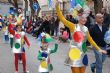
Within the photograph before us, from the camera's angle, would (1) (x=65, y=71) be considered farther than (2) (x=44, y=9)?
No

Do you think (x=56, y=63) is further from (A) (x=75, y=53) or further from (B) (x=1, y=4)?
(B) (x=1, y=4)

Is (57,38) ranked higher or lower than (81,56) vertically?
lower

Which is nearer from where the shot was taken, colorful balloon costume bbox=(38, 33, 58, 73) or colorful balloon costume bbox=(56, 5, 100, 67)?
colorful balloon costume bbox=(56, 5, 100, 67)

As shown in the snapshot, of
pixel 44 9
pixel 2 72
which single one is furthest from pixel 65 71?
pixel 44 9

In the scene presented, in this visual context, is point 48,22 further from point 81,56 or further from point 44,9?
point 44,9

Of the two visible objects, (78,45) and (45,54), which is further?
(45,54)

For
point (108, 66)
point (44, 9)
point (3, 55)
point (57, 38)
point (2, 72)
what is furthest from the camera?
point (44, 9)

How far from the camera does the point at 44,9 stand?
55625mm

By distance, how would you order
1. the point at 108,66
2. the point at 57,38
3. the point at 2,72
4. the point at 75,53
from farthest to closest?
1. the point at 57,38
2. the point at 108,66
3. the point at 2,72
4. the point at 75,53

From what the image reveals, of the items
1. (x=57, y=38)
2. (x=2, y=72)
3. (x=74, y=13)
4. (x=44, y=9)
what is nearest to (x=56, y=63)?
(x=2, y=72)

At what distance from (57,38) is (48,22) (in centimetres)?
188

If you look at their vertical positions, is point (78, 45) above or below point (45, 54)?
above

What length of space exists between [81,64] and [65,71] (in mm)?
4409

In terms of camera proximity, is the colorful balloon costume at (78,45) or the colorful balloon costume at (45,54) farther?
the colorful balloon costume at (45,54)
